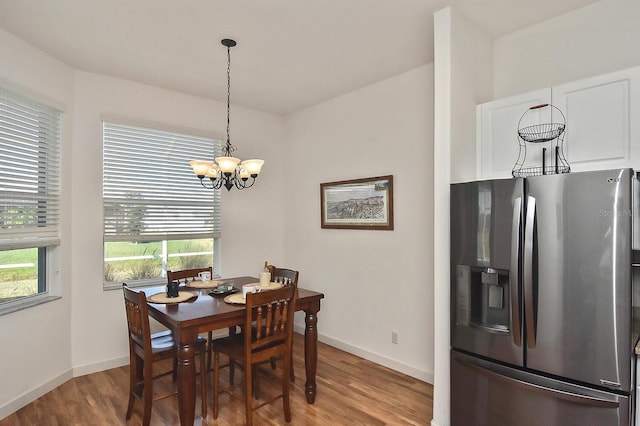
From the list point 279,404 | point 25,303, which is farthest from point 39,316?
point 279,404

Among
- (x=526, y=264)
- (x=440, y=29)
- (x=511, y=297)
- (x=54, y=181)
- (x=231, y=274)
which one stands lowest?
(x=231, y=274)

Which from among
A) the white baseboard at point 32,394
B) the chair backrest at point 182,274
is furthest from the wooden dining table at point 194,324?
the white baseboard at point 32,394

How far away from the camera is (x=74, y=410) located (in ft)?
8.93

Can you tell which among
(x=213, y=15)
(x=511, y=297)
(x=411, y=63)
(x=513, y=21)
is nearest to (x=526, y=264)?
(x=511, y=297)

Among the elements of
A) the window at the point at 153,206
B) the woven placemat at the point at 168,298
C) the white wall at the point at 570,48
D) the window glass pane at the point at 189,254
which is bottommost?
the woven placemat at the point at 168,298

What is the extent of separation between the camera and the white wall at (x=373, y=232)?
3.31 metres

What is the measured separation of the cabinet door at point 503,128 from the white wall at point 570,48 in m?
0.37

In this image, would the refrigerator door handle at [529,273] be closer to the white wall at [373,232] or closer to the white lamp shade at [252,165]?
the white wall at [373,232]

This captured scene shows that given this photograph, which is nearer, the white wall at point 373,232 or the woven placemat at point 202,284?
the woven placemat at point 202,284

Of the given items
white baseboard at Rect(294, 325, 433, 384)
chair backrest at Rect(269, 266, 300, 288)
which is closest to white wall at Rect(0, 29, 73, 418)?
chair backrest at Rect(269, 266, 300, 288)

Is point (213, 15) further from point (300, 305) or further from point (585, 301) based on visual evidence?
point (585, 301)

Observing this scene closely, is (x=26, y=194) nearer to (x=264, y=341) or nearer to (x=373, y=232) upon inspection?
(x=264, y=341)

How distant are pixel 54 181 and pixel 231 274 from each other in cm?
197

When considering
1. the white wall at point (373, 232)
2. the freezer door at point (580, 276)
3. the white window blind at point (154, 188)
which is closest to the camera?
the freezer door at point (580, 276)
